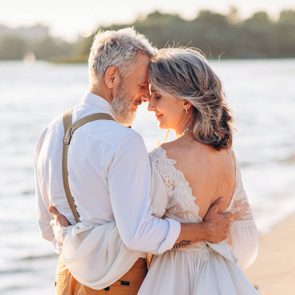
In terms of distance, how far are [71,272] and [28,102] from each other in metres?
38.0

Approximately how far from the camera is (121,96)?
325 centimetres

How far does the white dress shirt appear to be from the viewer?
9.92 feet

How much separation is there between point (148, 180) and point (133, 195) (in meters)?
0.08

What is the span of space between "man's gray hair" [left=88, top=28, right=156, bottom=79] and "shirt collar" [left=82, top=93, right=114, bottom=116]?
0.24 feet

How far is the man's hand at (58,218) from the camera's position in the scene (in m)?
3.26

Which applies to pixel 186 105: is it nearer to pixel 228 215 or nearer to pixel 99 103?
pixel 99 103

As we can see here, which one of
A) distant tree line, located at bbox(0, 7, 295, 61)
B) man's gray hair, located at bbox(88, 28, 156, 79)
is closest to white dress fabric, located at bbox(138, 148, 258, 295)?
man's gray hair, located at bbox(88, 28, 156, 79)

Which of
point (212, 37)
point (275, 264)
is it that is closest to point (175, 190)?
point (275, 264)

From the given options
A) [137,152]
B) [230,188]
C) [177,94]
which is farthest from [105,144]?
[230,188]

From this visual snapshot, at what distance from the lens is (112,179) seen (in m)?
3.03

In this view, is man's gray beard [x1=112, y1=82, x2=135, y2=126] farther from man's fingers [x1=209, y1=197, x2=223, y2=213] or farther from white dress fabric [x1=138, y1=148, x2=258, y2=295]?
man's fingers [x1=209, y1=197, x2=223, y2=213]

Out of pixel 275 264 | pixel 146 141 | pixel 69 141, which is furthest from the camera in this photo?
pixel 146 141

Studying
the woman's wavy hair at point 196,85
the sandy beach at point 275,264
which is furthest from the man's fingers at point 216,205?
the sandy beach at point 275,264

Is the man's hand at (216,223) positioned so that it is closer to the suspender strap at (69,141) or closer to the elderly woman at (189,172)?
the elderly woman at (189,172)
